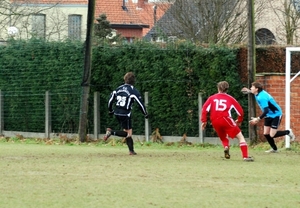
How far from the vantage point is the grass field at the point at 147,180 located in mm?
11062

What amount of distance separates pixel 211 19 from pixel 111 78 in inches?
520

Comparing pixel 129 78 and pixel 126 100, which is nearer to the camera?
pixel 129 78

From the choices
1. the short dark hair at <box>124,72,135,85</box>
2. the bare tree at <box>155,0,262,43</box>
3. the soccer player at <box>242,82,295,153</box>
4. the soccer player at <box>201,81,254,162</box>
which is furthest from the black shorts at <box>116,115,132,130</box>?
the bare tree at <box>155,0,262,43</box>

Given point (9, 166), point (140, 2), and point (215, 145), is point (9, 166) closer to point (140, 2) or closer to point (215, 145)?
point (215, 145)

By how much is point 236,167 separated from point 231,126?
218 centimetres

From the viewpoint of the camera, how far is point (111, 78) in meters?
26.6

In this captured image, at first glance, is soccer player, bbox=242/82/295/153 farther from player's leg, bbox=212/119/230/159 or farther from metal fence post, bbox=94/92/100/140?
metal fence post, bbox=94/92/100/140

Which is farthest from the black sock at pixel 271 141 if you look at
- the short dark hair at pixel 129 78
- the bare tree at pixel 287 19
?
the bare tree at pixel 287 19

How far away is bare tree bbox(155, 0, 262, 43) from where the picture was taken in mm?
38656

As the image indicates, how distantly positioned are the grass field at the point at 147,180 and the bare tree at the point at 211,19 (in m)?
19.2

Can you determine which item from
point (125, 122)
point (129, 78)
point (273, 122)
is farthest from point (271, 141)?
point (129, 78)

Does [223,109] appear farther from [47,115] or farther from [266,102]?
[47,115]

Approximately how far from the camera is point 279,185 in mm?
13078

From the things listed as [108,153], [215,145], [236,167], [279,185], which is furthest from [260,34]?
[279,185]
